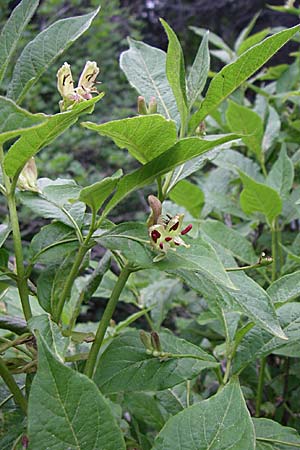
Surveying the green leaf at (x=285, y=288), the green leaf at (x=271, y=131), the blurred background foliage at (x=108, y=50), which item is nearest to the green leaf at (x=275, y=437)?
the green leaf at (x=285, y=288)

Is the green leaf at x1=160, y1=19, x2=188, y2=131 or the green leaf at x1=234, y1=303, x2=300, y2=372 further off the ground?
the green leaf at x1=160, y1=19, x2=188, y2=131

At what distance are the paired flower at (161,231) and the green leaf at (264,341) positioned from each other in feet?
0.52

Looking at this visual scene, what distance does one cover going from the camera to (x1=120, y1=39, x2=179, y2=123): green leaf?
0.61m

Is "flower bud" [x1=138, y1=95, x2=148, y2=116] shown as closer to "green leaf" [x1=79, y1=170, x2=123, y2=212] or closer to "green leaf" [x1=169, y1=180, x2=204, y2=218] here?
"green leaf" [x1=79, y1=170, x2=123, y2=212]

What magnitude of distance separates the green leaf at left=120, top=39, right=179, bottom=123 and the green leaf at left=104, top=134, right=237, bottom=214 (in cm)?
13

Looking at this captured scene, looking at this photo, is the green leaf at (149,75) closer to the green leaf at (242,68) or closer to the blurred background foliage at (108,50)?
the green leaf at (242,68)

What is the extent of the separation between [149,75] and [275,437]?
40 cm

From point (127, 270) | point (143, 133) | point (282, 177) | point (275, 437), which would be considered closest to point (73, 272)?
point (127, 270)

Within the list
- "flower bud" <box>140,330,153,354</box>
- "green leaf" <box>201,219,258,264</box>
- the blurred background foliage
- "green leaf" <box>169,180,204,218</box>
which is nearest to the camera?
"flower bud" <box>140,330,153,354</box>

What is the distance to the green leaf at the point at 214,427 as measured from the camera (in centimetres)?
40

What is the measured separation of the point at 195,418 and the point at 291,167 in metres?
0.51

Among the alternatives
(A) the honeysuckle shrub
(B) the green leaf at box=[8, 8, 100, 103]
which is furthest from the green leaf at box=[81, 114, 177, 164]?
(B) the green leaf at box=[8, 8, 100, 103]

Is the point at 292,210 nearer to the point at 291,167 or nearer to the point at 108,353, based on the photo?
the point at 291,167

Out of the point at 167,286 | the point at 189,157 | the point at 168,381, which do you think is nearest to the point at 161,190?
the point at 189,157
